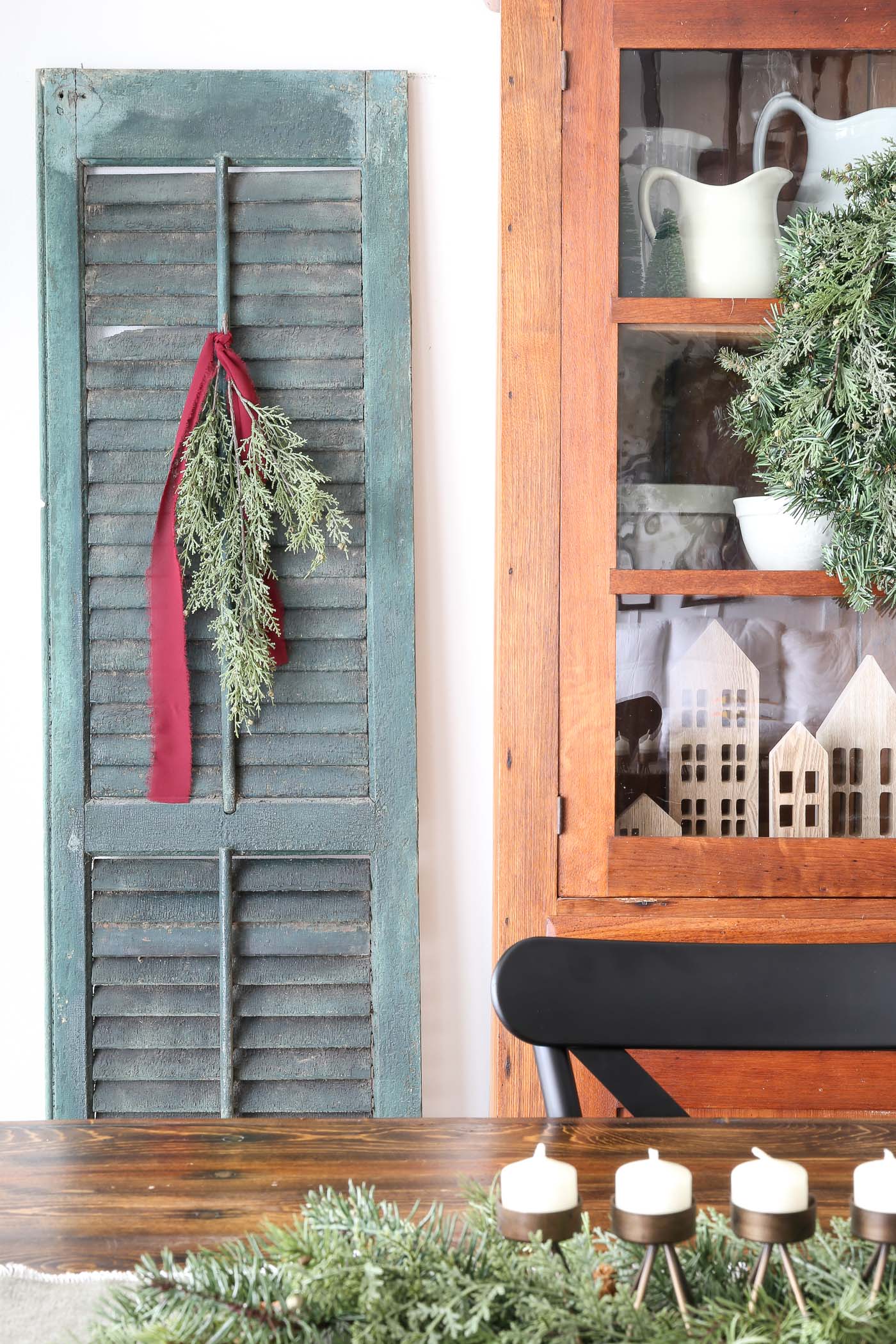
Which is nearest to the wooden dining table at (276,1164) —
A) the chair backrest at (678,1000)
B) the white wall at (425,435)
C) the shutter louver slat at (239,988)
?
the chair backrest at (678,1000)

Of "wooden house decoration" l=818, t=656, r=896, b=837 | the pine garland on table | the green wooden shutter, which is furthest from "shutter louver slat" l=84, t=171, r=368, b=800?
the pine garland on table

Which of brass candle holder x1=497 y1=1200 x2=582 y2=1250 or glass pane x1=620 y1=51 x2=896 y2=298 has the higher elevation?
glass pane x1=620 y1=51 x2=896 y2=298

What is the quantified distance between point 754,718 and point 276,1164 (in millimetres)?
1008

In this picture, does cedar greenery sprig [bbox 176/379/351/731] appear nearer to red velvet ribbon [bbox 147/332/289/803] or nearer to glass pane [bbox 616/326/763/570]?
red velvet ribbon [bbox 147/332/289/803]

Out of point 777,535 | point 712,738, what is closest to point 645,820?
point 712,738

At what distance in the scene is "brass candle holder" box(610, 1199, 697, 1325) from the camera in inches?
17.1

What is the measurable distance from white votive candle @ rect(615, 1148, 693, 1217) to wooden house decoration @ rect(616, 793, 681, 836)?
1.12 m

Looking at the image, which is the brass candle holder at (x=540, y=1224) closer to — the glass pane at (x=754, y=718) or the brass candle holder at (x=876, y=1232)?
the brass candle holder at (x=876, y=1232)

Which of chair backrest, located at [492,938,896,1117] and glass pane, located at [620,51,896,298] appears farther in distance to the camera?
glass pane, located at [620,51,896,298]

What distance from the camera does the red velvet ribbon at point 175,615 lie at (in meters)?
1.75

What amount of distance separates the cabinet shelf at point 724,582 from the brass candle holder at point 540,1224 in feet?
3.80

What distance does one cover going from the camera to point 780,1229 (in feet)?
1.44

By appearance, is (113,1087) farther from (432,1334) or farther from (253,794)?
(432,1334)

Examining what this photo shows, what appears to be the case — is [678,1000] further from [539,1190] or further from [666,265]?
[666,265]
